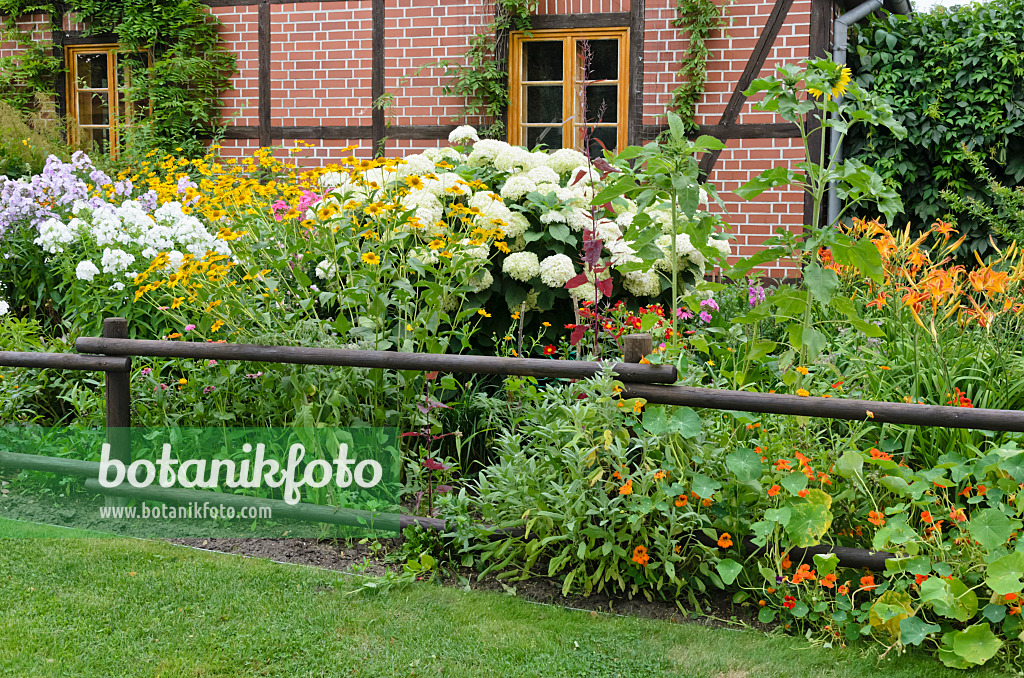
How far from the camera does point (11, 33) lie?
8523 millimetres

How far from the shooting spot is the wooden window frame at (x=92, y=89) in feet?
27.7

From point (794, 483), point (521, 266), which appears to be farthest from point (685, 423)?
point (521, 266)

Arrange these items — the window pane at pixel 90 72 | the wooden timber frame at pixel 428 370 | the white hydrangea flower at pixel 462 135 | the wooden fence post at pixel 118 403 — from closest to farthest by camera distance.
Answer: the wooden timber frame at pixel 428 370 → the wooden fence post at pixel 118 403 → the white hydrangea flower at pixel 462 135 → the window pane at pixel 90 72

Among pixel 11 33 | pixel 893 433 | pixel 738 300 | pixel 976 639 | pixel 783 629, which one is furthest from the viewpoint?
pixel 11 33

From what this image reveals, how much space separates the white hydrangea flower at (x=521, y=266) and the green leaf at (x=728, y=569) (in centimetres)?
168

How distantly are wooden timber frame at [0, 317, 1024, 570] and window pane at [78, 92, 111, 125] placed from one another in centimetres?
583

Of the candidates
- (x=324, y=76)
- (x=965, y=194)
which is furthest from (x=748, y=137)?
(x=324, y=76)

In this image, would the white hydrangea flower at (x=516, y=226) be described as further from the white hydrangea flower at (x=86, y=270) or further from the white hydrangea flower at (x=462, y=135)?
the white hydrangea flower at (x=86, y=270)

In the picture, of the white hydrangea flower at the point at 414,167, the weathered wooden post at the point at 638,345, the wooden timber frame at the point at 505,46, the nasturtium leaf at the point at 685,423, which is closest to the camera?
the nasturtium leaf at the point at 685,423

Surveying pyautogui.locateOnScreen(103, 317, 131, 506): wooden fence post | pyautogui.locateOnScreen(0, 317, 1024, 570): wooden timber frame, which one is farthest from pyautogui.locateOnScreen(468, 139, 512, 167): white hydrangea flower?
pyautogui.locateOnScreen(103, 317, 131, 506): wooden fence post

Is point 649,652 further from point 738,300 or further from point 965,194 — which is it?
point 965,194

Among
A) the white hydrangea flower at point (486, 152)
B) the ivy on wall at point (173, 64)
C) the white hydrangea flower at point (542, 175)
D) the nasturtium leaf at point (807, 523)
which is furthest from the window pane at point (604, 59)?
the nasturtium leaf at point (807, 523)

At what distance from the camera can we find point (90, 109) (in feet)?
28.3

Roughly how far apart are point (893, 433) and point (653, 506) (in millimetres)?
905
